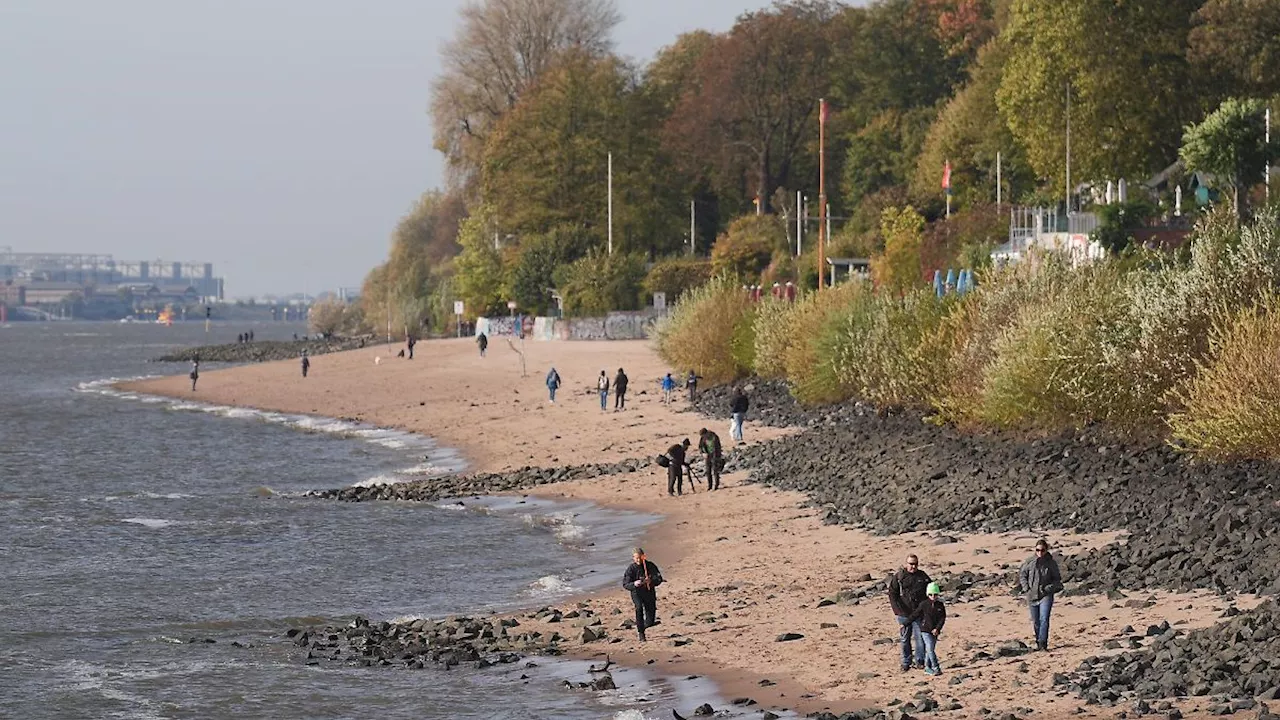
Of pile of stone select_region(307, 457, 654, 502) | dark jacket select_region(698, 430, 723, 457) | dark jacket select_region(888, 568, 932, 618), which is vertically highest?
dark jacket select_region(698, 430, 723, 457)

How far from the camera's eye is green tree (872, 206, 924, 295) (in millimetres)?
80938

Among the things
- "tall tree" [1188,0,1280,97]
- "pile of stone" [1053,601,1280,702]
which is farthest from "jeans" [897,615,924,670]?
"tall tree" [1188,0,1280,97]

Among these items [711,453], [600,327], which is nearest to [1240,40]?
[711,453]

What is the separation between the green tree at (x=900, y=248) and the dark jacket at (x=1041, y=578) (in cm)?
4896

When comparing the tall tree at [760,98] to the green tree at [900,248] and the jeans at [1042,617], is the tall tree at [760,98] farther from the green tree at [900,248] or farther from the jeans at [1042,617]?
the jeans at [1042,617]

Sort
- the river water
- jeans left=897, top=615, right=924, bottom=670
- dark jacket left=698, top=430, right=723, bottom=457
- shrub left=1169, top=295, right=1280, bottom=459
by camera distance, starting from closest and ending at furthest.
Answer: jeans left=897, top=615, right=924, bottom=670, the river water, shrub left=1169, top=295, right=1280, bottom=459, dark jacket left=698, top=430, right=723, bottom=457

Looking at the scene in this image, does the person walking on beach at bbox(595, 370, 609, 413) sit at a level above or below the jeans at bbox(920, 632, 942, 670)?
above

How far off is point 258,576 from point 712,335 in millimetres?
34451

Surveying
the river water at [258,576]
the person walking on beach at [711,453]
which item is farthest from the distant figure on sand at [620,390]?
the person walking on beach at [711,453]

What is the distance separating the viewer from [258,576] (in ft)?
125

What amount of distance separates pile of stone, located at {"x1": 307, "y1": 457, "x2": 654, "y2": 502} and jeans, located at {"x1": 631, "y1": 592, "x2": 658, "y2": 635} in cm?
2149

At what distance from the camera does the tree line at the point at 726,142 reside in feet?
317

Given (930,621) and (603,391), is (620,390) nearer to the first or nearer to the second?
(603,391)

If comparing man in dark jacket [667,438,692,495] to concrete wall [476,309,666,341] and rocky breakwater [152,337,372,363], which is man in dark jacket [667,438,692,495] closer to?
concrete wall [476,309,666,341]
